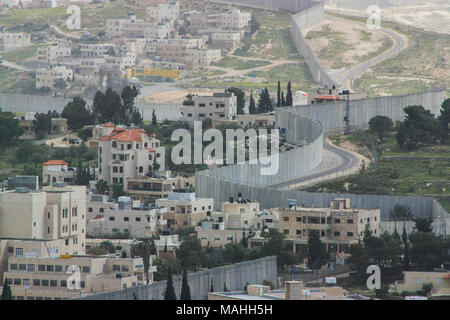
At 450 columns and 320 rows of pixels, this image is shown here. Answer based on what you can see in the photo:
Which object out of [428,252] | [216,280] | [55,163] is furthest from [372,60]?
[216,280]

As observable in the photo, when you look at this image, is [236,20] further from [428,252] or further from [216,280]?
[216,280]

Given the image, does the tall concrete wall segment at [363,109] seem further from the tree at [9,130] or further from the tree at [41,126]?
the tree at [9,130]

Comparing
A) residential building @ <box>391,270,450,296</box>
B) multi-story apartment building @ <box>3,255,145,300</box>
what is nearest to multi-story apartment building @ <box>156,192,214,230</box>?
multi-story apartment building @ <box>3,255,145,300</box>

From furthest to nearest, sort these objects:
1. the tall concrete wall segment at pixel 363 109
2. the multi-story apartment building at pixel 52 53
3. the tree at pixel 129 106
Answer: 1. the multi-story apartment building at pixel 52 53
2. the tall concrete wall segment at pixel 363 109
3. the tree at pixel 129 106

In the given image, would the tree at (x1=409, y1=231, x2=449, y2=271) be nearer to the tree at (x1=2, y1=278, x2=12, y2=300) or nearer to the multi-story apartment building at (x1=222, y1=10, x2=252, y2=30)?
the tree at (x1=2, y1=278, x2=12, y2=300)

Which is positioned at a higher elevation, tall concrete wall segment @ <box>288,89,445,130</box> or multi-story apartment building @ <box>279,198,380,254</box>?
tall concrete wall segment @ <box>288,89,445,130</box>

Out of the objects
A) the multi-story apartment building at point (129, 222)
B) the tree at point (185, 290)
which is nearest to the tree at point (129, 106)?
the multi-story apartment building at point (129, 222)
